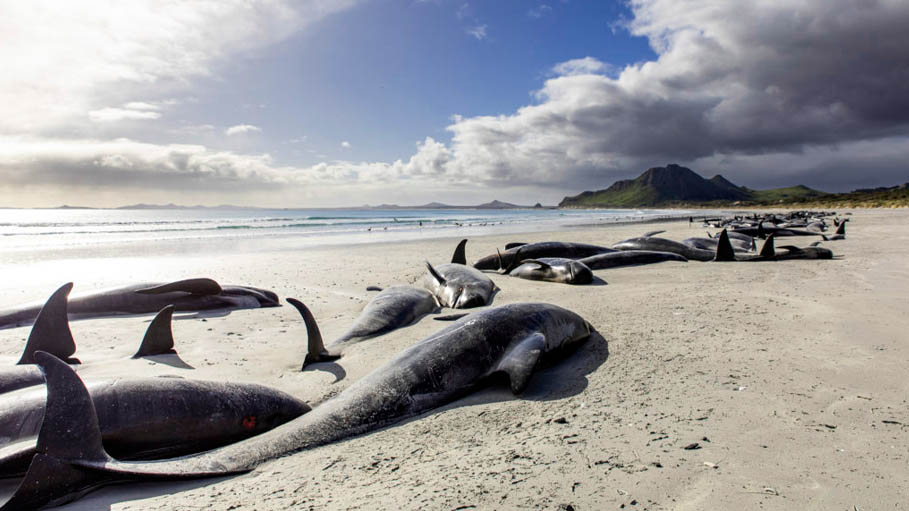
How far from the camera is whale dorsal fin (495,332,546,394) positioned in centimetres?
361

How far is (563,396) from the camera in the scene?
11.5ft

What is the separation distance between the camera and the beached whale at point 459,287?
7215 mm

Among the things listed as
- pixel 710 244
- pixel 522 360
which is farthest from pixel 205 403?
pixel 710 244

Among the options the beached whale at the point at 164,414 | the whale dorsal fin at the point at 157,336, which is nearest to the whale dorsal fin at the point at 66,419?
the beached whale at the point at 164,414

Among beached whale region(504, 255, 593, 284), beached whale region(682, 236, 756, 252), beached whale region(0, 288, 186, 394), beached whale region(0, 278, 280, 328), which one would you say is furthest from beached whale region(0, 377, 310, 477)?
beached whale region(682, 236, 756, 252)

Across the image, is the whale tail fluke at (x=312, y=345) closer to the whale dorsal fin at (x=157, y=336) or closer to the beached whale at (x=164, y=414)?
the beached whale at (x=164, y=414)

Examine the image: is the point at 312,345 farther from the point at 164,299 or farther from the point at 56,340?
the point at 164,299

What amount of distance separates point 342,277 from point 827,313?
875 centimetres

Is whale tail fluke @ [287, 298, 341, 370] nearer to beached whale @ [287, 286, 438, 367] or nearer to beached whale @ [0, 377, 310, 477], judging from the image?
beached whale @ [287, 286, 438, 367]

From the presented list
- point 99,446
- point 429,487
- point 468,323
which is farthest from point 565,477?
point 99,446

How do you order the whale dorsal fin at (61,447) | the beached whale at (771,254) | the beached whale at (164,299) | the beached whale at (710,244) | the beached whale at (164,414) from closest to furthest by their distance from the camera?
the whale dorsal fin at (61,447)
the beached whale at (164,414)
the beached whale at (164,299)
the beached whale at (771,254)
the beached whale at (710,244)

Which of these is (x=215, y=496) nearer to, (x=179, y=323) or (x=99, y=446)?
(x=99, y=446)

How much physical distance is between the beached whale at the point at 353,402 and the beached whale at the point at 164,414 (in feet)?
1.17

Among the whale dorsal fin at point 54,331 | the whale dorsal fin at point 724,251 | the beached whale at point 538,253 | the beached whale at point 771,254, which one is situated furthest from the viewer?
the beached whale at point 538,253
